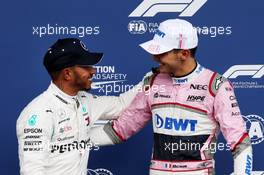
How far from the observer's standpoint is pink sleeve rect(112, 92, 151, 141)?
111 inches

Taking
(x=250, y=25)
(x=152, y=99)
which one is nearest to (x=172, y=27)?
(x=152, y=99)

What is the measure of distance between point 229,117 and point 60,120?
0.68 meters

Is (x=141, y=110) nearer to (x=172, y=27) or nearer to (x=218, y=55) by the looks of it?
(x=172, y=27)

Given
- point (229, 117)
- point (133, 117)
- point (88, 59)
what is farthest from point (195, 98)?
point (88, 59)

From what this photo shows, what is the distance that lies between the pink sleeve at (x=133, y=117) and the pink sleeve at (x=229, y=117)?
358 mm

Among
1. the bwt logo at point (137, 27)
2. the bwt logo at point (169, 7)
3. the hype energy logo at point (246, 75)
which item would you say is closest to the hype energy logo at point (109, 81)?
the bwt logo at point (137, 27)

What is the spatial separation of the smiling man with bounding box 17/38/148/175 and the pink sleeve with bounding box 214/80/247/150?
531mm

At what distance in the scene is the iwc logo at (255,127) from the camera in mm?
3303

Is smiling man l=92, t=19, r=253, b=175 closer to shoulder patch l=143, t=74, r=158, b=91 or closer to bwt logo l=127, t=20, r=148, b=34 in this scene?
shoulder patch l=143, t=74, r=158, b=91

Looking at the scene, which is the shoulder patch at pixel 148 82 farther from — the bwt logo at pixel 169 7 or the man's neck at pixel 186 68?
the bwt logo at pixel 169 7

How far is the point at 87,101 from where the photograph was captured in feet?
9.28

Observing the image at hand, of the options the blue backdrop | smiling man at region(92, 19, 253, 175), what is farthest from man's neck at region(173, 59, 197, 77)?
the blue backdrop

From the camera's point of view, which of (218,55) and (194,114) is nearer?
(194,114)

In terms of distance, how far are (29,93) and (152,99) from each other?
0.84m
